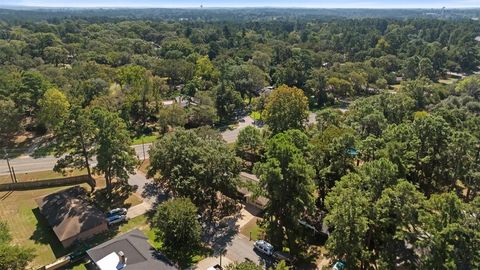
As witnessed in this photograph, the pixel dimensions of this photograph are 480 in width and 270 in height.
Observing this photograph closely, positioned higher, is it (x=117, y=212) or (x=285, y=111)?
(x=285, y=111)

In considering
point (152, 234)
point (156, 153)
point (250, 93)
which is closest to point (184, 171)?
point (156, 153)

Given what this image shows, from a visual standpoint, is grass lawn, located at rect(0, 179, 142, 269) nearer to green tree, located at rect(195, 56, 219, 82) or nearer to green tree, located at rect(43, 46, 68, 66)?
green tree, located at rect(195, 56, 219, 82)

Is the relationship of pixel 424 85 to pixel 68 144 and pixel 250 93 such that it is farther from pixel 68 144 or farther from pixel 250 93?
pixel 68 144

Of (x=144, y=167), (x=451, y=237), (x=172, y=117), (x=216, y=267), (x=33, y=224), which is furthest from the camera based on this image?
(x=172, y=117)

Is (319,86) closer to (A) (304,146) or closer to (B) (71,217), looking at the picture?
(A) (304,146)

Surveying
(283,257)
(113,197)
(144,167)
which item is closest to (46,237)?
(113,197)
